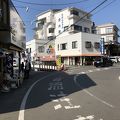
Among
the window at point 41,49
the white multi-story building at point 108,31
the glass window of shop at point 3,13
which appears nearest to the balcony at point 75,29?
the window at point 41,49

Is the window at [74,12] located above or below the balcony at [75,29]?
above

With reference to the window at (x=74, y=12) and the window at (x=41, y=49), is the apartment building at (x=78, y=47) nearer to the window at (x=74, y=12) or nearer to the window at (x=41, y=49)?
the window at (x=41, y=49)

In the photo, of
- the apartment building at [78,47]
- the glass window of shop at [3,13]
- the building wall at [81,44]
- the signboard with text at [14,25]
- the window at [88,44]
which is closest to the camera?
the glass window of shop at [3,13]

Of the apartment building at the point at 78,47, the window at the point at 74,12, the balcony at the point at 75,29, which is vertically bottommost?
the apartment building at the point at 78,47

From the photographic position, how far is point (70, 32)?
79938 millimetres

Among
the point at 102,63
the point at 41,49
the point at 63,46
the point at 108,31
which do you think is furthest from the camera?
the point at 108,31

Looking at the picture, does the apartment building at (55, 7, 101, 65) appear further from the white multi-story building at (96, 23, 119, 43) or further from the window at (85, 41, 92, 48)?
the white multi-story building at (96, 23, 119, 43)

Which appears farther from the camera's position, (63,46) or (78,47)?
(63,46)

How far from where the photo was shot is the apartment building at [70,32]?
6681 centimetres

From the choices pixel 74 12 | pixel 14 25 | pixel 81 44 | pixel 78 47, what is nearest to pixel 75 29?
pixel 74 12

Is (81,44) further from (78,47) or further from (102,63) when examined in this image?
(102,63)

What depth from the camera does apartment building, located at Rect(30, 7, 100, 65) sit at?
66.8 meters

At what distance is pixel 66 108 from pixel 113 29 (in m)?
95.1

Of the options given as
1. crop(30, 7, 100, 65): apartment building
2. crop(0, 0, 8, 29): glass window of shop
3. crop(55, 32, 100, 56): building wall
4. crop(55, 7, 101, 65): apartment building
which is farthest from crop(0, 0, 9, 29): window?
crop(55, 32, 100, 56): building wall
